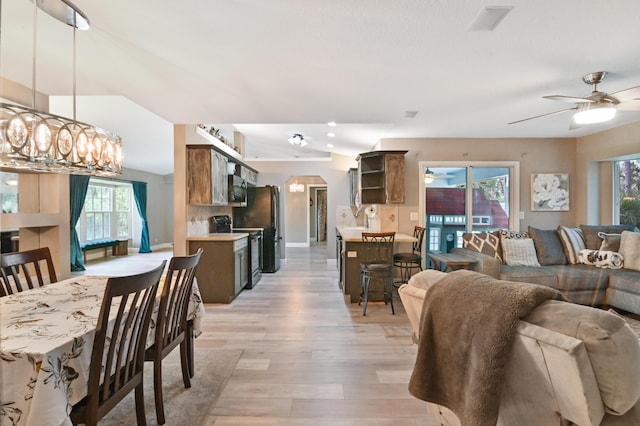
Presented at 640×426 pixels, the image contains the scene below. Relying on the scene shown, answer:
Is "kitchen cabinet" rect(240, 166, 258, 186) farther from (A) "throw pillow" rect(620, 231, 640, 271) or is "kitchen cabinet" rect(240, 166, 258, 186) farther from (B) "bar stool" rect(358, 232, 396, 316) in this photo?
(A) "throw pillow" rect(620, 231, 640, 271)

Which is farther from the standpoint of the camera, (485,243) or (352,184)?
(352,184)

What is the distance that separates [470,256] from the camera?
13.9 ft

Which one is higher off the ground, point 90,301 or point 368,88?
point 368,88

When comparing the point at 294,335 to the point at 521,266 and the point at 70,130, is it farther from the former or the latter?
the point at 521,266

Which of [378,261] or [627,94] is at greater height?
[627,94]

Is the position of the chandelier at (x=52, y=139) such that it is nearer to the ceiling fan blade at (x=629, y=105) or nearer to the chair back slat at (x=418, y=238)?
the chair back slat at (x=418, y=238)

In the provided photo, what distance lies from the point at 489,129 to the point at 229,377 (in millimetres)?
4461

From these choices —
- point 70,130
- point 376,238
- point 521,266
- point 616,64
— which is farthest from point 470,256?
point 70,130

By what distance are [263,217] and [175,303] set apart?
14.5 ft

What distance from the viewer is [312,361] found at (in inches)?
110

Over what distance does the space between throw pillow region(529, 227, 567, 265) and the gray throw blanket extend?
368 centimetres

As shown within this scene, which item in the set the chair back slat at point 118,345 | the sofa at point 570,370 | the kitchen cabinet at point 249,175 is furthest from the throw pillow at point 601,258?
the kitchen cabinet at point 249,175

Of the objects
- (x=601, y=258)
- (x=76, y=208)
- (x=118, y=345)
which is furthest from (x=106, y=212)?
(x=601, y=258)

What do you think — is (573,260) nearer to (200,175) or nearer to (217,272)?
(217,272)
